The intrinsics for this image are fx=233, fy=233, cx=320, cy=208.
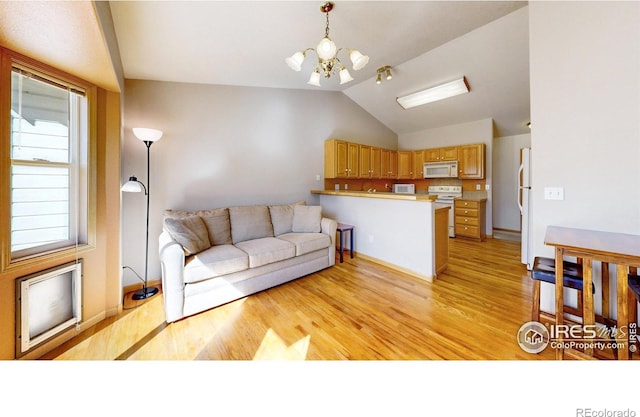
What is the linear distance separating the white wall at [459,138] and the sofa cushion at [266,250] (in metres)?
4.51

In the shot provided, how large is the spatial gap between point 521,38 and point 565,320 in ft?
10.4

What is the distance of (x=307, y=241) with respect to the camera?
119 inches

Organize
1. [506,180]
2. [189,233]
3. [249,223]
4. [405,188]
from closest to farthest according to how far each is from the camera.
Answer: [189,233] < [249,223] < [506,180] < [405,188]

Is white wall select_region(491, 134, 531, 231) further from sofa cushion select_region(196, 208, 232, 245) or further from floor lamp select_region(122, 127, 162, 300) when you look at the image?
floor lamp select_region(122, 127, 162, 300)

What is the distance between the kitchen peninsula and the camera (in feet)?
9.39

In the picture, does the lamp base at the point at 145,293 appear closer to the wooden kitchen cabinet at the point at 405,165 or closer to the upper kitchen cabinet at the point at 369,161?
the upper kitchen cabinet at the point at 369,161

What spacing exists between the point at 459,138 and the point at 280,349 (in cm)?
552

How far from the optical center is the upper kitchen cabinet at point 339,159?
172 inches

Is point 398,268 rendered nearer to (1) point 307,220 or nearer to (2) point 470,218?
(1) point 307,220

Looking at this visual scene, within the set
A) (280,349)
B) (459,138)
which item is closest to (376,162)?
(459,138)

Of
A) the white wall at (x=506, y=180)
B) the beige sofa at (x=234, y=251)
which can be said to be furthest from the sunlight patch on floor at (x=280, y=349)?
the white wall at (x=506, y=180)

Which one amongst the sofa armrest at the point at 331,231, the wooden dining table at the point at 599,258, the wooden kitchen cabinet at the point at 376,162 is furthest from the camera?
the wooden kitchen cabinet at the point at 376,162
